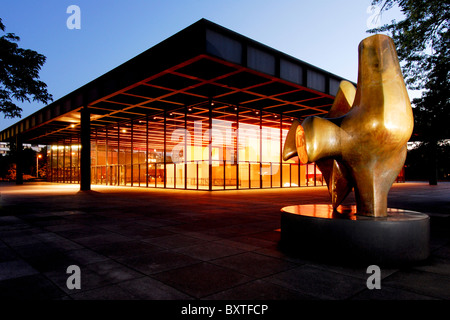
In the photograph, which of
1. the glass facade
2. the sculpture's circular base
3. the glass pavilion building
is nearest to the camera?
the sculpture's circular base

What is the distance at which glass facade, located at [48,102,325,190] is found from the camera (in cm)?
2294

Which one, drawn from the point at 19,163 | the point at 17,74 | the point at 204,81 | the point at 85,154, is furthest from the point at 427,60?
the point at 19,163

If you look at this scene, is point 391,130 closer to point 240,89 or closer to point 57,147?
point 240,89

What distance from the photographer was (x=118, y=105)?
2223 cm

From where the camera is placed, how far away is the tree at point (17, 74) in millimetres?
10891

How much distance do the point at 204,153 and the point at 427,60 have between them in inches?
616

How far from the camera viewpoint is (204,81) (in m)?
16.2

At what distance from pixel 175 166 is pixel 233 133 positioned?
311 inches

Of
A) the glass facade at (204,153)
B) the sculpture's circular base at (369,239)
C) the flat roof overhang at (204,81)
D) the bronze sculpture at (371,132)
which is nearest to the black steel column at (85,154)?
the flat roof overhang at (204,81)

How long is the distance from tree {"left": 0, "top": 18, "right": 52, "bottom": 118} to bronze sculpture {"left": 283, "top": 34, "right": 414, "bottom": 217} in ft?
36.0

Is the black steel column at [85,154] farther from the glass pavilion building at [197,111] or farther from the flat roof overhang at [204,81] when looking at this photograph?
the flat roof overhang at [204,81]

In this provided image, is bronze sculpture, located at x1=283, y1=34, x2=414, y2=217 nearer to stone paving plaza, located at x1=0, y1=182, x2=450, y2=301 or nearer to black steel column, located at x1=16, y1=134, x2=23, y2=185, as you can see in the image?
stone paving plaza, located at x1=0, y1=182, x2=450, y2=301

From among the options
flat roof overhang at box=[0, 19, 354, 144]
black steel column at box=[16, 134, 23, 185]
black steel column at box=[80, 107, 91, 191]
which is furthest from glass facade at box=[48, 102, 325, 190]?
black steel column at box=[16, 134, 23, 185]

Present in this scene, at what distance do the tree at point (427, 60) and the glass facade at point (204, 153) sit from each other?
1195cm
